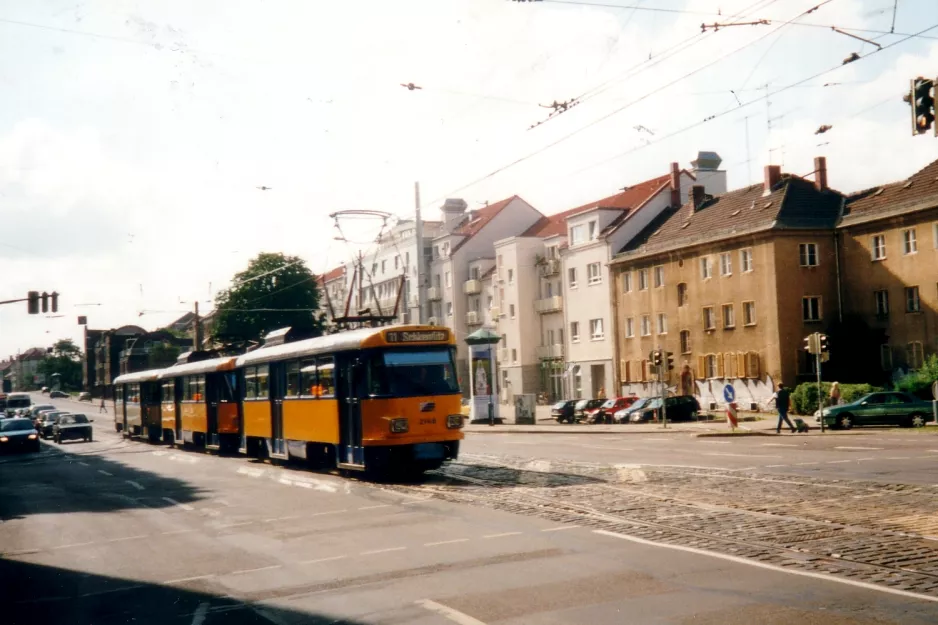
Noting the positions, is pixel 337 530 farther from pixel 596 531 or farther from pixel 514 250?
pixel 514 250

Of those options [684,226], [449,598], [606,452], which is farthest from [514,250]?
[449,598]

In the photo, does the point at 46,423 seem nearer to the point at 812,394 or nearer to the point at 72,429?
the point at 72,429

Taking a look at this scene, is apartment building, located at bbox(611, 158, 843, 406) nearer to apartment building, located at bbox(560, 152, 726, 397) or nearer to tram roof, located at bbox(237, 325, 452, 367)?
apartment building, located at bbox(560, 152, 726, 397)

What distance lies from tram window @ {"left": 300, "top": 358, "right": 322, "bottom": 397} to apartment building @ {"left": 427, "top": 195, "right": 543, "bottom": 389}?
56.3m

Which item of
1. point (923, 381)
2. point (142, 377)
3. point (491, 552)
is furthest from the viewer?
point (142, 377)

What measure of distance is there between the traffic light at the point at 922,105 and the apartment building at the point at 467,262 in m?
63.9

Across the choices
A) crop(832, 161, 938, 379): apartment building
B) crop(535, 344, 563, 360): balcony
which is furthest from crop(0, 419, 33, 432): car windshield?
crop(832, 161, 938, 379): apartment building

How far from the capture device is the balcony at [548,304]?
69938 millimetres

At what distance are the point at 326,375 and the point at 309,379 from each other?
4.27ft

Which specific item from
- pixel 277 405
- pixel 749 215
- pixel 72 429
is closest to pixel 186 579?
pixel 277 405

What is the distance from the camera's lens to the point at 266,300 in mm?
82500

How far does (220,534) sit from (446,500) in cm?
387

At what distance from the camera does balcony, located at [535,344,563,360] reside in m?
69.9

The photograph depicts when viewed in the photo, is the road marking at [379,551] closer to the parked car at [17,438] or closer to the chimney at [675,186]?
the parked car at [17,438]
